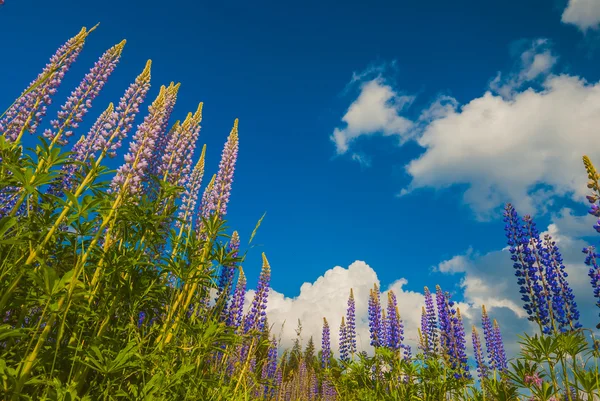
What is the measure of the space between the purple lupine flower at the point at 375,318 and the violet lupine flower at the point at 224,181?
7416 mm

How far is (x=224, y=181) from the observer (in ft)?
17.2

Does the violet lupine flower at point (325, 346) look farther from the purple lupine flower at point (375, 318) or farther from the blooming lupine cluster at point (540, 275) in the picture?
the blooming lupine cluster at point (540, 275)

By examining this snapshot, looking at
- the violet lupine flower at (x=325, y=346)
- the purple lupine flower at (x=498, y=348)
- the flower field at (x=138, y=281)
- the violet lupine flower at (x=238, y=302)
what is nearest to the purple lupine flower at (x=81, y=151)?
the flower field at (x=138, y=281)

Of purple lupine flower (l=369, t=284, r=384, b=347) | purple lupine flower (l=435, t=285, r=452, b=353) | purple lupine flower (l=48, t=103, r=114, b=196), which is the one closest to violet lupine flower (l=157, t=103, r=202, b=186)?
purple lupine flower (l=48, t=103, r=114, b=196)

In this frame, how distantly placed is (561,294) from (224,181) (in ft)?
19.2

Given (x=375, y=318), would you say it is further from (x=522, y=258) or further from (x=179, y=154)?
(x=179, y=154)

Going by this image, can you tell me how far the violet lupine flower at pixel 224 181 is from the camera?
195 inches

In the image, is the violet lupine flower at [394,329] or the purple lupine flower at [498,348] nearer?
the violet lupine flower at [394,329]

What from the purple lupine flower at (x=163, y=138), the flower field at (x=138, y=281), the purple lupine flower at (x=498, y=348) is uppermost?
the purple lupine flower at (x=498, y=348)

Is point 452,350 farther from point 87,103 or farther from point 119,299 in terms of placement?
point 87,103

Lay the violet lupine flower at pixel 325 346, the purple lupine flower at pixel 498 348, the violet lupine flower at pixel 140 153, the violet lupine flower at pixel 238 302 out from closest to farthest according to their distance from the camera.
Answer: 1. the violet lupine flower at pixel 140 153
2. the violet lupine flower at pixel 238 302
3. the violet lupine flower at pixel 325 346
4. the purple lupine flower at pixel 498 348

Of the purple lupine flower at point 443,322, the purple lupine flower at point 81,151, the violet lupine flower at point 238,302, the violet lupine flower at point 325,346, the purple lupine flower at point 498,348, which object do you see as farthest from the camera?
the purple lupine flower at point 498,348

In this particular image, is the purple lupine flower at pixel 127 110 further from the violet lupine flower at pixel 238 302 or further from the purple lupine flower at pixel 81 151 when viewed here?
the violet lupine flower at pixel 238 302

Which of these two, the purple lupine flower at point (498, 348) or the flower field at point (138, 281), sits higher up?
the purple lupine flower at point (498, 348)
